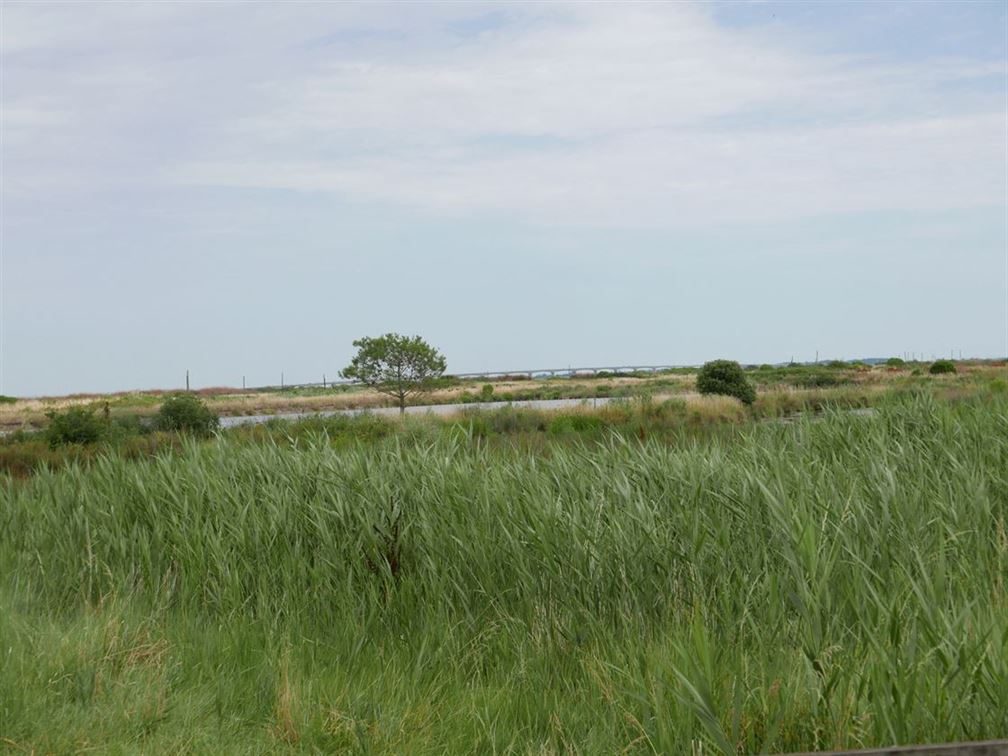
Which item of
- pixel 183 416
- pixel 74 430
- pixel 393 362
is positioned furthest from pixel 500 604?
pixel 393 362

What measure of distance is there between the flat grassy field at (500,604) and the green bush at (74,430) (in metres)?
10.2

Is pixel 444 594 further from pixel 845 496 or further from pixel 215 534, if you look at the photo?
pixel 845 496

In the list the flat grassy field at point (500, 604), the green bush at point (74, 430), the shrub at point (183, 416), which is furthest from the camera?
the shrub at point (183, 416)

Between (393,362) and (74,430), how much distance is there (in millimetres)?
14887

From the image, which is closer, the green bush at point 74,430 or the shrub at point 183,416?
the green bush at point 74,430

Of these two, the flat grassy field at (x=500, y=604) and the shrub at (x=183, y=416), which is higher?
the shrub at (x=183, y=416)

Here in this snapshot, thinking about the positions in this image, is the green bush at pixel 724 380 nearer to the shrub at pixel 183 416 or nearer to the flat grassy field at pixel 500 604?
the shrub at pixel 183 416

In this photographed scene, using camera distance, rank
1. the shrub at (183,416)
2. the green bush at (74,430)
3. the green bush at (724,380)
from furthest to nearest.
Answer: the green bush at (724,380)
the shrub at (183,416)
the green bush at (74,430)

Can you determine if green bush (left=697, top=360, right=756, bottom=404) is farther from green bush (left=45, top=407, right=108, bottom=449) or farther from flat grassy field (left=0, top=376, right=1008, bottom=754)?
flat grassy field (left=0, top=376, right=1008, bottom=754)

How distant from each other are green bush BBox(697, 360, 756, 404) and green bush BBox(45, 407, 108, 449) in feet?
65.1

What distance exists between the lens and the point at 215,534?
21.6 feet

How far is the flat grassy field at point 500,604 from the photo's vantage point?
3.55 metres

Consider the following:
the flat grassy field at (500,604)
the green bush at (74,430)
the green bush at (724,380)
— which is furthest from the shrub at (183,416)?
the green bush at (724,380)

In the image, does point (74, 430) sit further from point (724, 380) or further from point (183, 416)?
point (724, 380)
